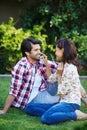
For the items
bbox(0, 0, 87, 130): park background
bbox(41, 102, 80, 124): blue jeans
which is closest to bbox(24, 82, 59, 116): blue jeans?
bbox(41, 102, 80, 124): blue jeans

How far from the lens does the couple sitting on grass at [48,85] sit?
17.0 ft

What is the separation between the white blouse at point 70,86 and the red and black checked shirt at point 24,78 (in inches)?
20.4

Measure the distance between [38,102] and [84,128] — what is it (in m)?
2.86

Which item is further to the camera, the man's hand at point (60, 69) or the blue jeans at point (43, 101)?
the blue jeans at point (43, 101)

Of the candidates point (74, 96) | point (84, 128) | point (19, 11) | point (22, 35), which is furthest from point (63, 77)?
point (19, 11)

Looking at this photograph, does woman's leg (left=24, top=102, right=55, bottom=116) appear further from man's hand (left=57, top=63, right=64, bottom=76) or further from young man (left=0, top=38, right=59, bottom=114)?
man's hand (left=57, top=63, right=64, bottom=76)

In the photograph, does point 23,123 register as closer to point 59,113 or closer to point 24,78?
point 59,113

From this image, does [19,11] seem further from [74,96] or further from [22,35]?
[74,96]

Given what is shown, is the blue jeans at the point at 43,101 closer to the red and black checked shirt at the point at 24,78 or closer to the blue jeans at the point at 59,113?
the red and black checked shirt at the point at 24,78

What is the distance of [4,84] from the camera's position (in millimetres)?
8047

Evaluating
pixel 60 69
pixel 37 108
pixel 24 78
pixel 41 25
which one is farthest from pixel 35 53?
pixel 41 25

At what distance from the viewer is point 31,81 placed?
5.71 metres

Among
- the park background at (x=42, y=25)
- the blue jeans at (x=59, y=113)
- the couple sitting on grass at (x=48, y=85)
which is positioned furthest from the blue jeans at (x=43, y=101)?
the park background at (x=42, y=25)

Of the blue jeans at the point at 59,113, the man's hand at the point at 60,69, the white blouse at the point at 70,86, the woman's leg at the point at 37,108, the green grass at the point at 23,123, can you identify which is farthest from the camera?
the woman's leg at the point at 37,108
